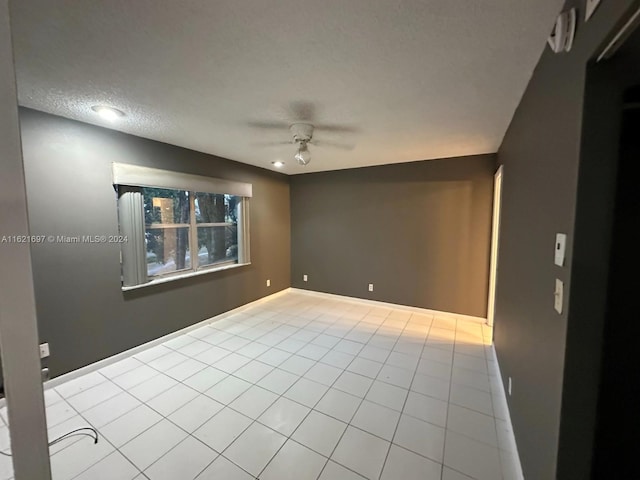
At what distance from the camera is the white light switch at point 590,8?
83cm

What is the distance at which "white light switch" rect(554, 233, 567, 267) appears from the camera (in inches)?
40.6

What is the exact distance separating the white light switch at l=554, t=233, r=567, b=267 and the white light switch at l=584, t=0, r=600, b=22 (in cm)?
75

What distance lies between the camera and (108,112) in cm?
214

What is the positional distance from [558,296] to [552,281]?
0.13 metres

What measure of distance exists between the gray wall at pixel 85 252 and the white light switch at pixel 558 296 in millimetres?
3357

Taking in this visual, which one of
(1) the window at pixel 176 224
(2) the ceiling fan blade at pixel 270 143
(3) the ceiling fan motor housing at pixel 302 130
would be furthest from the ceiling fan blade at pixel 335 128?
(1) the window at pixel 176 224

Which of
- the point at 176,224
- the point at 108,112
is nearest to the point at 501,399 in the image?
the point at 176,224

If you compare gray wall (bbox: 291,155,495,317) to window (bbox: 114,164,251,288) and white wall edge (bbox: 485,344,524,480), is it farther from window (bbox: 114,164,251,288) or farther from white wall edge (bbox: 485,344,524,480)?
window (bbox: 114,164,251,288)

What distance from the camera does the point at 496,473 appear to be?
1.52 meters

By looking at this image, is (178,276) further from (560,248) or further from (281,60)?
(560,248)

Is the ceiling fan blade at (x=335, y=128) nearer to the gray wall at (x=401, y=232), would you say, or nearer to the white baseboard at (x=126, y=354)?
the gray wall at (x=401, y=232)

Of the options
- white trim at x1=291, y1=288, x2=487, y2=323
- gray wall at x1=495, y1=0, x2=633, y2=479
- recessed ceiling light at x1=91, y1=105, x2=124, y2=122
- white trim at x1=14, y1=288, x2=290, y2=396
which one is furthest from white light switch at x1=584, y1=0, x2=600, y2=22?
white trim at x1=14, y1=288, x2=290, y2=396

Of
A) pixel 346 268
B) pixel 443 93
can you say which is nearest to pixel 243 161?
pixel 346 268

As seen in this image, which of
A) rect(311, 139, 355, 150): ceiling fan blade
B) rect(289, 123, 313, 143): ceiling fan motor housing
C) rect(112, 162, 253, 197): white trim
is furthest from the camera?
rect(311, 139, 355, 150): ceiling fan blade
